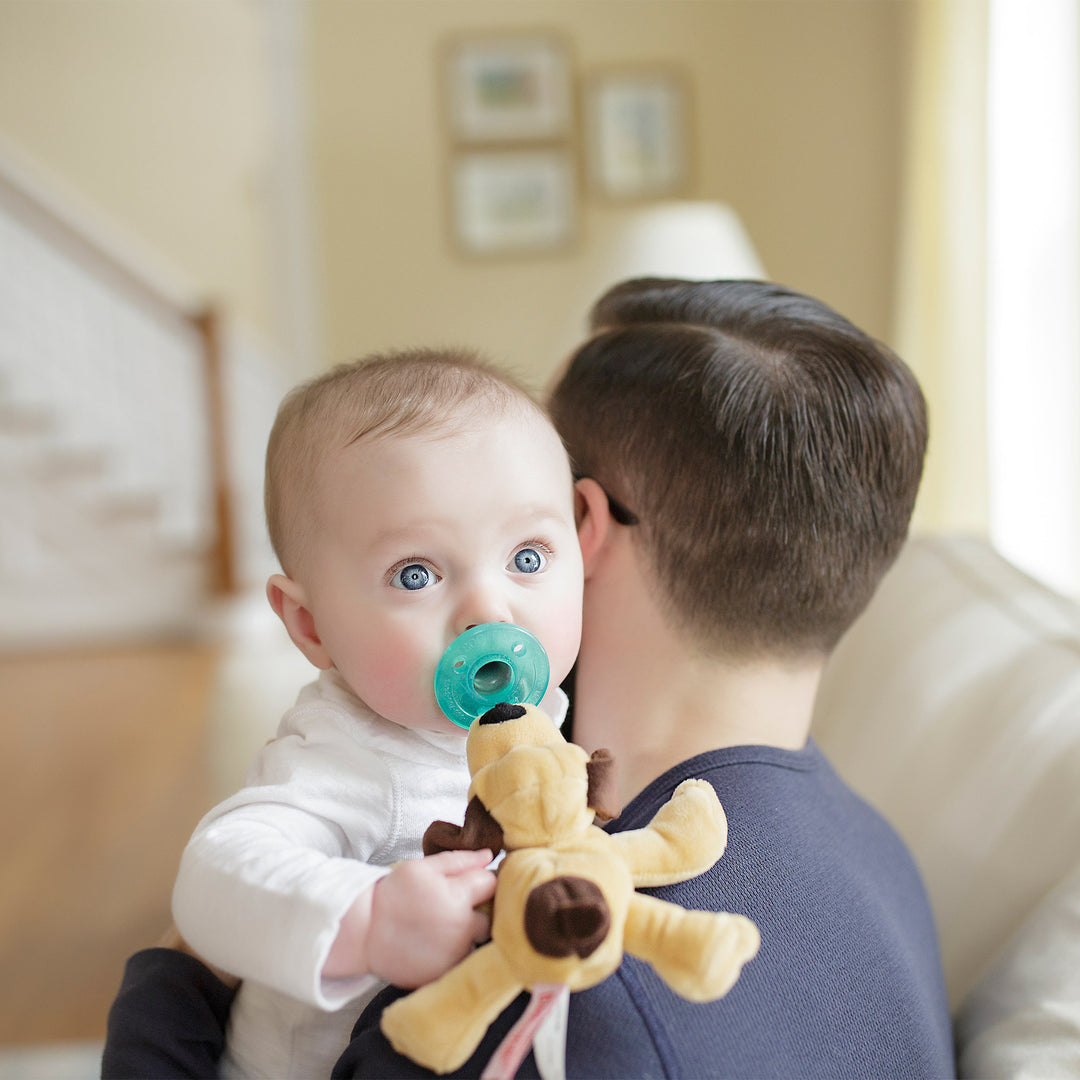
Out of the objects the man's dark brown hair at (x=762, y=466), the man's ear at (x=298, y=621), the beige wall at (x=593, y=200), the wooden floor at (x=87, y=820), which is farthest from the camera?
the beige wall at (x=593, y=200)

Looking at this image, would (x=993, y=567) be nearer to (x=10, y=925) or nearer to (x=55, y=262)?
(x=10, y=925)

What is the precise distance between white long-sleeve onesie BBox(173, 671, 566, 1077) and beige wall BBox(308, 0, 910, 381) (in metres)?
4.11

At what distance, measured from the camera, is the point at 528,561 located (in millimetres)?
711

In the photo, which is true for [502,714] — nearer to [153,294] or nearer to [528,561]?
[528,561]

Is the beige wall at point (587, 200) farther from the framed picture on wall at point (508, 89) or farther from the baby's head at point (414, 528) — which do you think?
the baby's head at point (414, 528)

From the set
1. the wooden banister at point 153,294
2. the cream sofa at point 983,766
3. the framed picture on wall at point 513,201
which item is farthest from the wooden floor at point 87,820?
the framed picture on wall at point 513,201

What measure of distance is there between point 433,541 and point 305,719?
0.16 m

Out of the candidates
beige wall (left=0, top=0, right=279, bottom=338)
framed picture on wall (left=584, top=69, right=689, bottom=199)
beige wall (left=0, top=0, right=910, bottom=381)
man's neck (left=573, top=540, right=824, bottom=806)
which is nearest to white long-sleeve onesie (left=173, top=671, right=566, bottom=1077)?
man's neck (left=573, top=540, right=824, bottom=806)

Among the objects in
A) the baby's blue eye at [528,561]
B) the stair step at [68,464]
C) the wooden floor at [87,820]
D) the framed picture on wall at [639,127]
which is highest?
the framed picture on wall at [639,127]

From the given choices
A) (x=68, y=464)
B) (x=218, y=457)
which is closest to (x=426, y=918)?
(x=218, y=457)

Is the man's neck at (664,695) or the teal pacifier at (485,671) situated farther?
the man's neck at (664,695)

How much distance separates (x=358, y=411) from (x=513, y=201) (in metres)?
4.54

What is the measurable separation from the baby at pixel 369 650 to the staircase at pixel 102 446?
15.9 feet

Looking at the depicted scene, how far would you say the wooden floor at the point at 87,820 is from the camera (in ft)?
7.80
